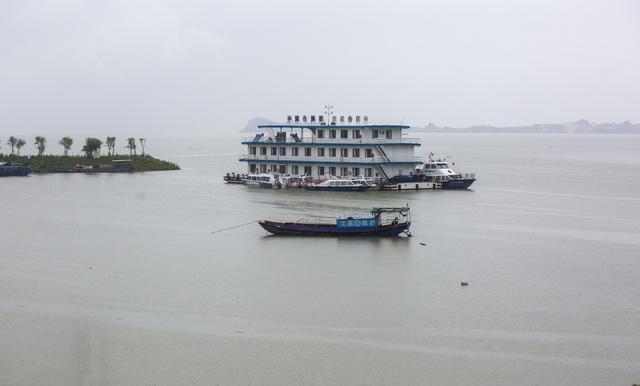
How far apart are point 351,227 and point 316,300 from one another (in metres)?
10.9

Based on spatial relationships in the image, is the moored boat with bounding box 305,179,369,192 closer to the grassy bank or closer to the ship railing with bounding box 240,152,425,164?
the ship railing with bounding box 240,152,425,164

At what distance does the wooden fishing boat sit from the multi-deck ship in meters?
20.0

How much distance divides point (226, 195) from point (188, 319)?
31.7 metres

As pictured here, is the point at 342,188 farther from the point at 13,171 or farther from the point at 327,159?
the point at 13,171

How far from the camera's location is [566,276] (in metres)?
27.0

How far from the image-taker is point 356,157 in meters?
56.1

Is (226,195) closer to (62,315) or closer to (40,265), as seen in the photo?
(40,265)

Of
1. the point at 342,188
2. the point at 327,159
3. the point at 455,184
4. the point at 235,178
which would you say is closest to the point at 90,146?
the point at 235,178

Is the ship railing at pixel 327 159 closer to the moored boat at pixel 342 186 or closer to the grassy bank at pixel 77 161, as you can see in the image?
the moored boat at pixel 342 186

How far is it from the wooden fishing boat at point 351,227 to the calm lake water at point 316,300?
0.98 m

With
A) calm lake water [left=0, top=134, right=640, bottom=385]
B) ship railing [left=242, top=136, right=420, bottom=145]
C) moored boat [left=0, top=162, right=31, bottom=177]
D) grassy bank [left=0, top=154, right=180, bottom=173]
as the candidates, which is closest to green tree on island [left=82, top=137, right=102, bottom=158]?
grassy bank [left=0, top=154, right=180, bottom=173]

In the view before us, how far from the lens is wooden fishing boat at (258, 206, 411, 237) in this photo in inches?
1356

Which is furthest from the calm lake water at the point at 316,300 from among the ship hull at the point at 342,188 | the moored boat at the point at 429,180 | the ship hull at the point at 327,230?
the moored boat at the point at 429,180

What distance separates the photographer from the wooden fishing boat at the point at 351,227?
34.4 m
